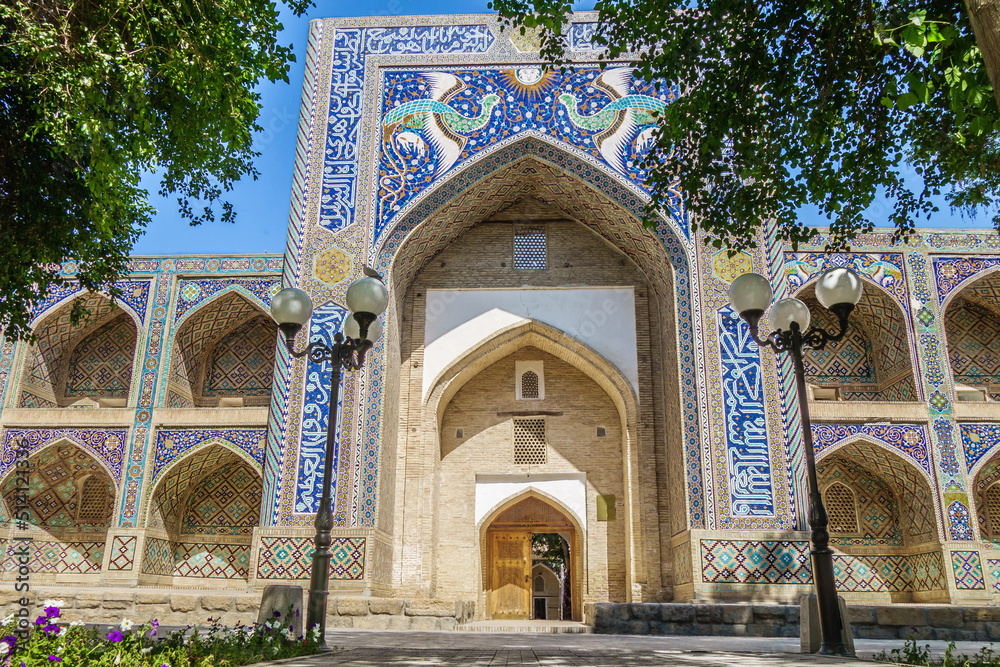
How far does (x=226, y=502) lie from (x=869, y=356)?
11.2m

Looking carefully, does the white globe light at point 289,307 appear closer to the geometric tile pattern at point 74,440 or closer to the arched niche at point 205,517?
the arched niche at point 205,517

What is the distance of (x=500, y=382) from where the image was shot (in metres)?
12.8

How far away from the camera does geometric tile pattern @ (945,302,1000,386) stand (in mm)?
13047

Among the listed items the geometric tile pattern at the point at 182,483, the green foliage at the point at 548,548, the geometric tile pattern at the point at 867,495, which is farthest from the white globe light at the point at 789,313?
the green foliage at the point at 548,548

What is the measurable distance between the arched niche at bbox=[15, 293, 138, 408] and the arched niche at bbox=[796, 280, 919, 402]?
11568 mm

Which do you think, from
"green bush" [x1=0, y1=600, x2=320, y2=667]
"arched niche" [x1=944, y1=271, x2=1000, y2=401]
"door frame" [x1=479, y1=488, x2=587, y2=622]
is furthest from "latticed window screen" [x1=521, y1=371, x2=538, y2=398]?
"green bush" [x1=0, y1=600, x2=320, y2=667]

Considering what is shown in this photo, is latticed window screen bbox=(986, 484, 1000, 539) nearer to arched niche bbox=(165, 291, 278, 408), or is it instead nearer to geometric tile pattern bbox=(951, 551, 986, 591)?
geometric tile pattern bbox=(951, 551, 986, 591)

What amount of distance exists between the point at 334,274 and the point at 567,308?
12.1 ft

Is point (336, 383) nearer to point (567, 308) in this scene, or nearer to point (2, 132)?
point (2, 132)

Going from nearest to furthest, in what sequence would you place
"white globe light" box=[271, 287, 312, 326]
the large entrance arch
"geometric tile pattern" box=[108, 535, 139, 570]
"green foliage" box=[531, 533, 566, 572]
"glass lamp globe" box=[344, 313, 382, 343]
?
"white globe light" box=[271, 287, 312, 326], "glass lamp globe" box=[344, 313, 382, 343], the large entrance arch, "geometric tile pattern" box=[108, 535, 139, 570], "green foliage" box=[531, 533, 566, 572]

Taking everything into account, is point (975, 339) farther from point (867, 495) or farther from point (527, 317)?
point (527, 317)

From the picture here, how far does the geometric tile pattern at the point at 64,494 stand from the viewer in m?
13.0

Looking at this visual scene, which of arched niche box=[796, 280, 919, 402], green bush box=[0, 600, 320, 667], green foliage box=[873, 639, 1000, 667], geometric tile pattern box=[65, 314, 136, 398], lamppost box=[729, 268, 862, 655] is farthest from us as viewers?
geometric tile pattern box=[65, 314, 136, 398]

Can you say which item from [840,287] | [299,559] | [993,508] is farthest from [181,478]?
[993,508]
